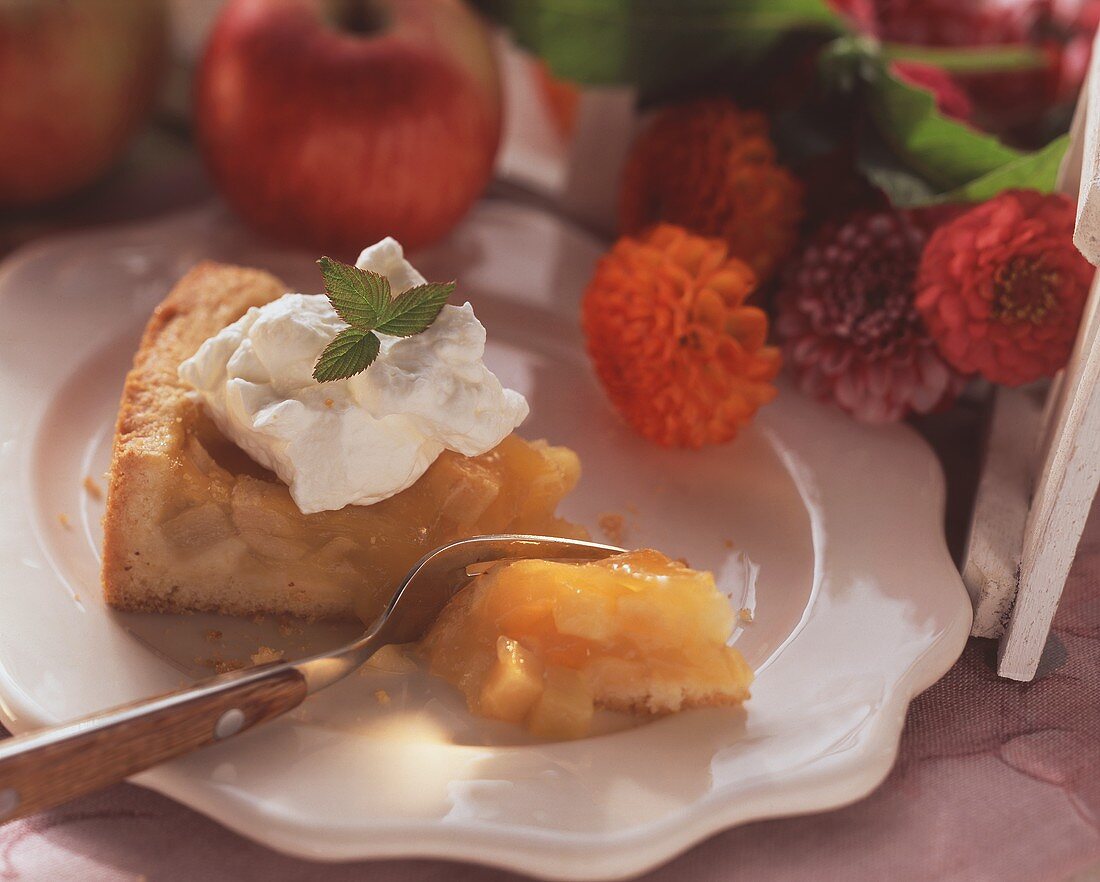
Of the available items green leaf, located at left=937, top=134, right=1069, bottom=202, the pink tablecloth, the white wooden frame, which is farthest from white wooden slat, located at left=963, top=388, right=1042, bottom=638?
green leaf, located at left=937, top=134, right=1069, bottom=202

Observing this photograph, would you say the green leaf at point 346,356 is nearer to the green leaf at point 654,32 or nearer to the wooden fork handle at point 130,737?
the wooden fork handle at point 130,737

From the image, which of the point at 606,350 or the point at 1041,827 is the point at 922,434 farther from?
the point at 1041,827

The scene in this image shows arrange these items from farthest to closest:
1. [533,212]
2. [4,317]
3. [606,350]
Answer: [533,212], [4,317], [606,350]

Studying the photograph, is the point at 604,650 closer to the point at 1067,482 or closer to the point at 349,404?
the point at 349,404

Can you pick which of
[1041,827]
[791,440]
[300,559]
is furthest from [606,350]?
[1041,827]

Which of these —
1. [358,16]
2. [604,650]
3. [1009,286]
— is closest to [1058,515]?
[1009,286]
